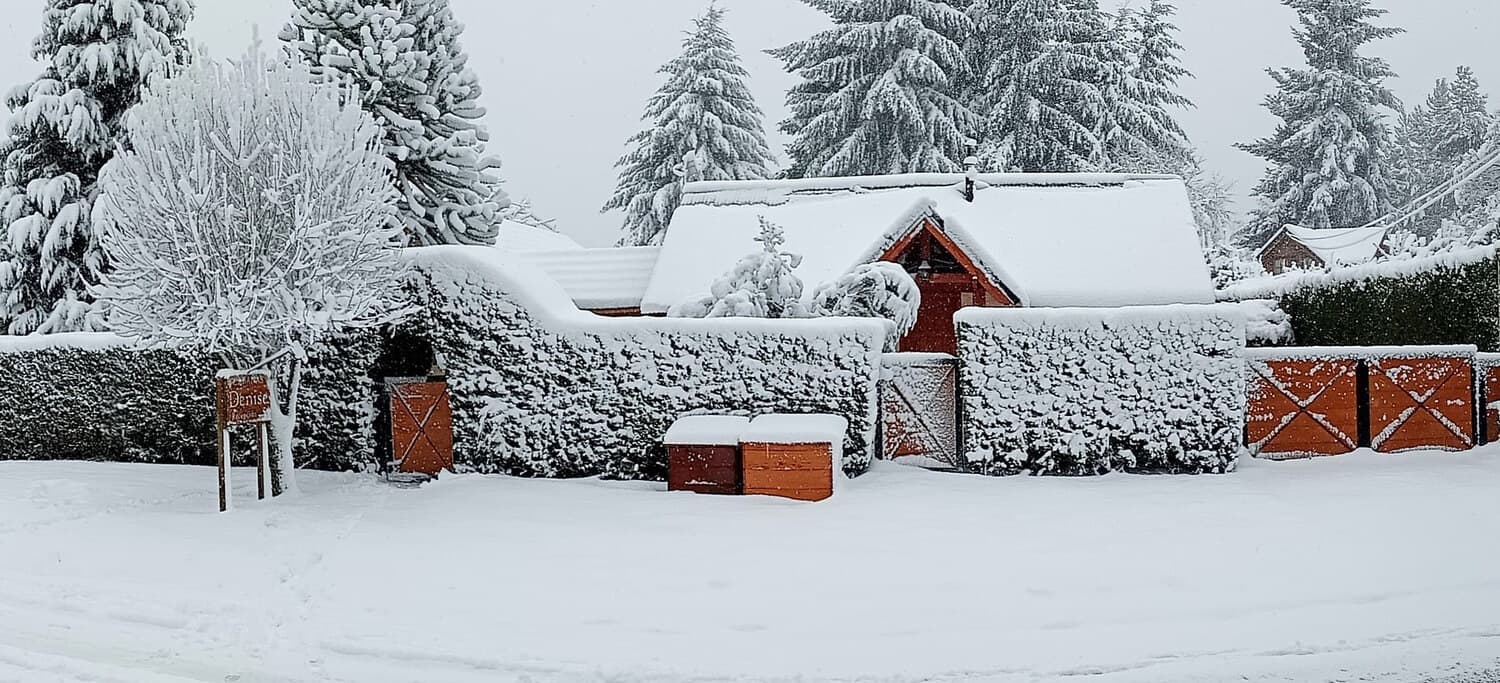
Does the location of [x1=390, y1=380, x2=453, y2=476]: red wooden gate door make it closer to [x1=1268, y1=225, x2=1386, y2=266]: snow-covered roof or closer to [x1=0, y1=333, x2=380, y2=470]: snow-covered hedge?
[x1=0, y1=333, x2=380, y2=470]: snow-covered hedge

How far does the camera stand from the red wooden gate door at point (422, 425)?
11047mm

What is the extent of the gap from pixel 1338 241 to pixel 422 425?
30.7 meters

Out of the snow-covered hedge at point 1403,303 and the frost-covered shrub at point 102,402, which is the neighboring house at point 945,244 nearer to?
the snow-covered hedge at point 1403,303

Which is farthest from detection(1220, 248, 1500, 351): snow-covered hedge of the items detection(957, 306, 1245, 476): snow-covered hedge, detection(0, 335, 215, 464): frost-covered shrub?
detection(0, 335, 215, 464): frost-covered shrub

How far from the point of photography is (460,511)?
A: 28.9 ft

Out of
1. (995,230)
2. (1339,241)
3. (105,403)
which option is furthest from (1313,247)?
(105,403)

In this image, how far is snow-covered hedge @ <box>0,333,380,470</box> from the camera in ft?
39.8

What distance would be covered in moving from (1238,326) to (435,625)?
796cm

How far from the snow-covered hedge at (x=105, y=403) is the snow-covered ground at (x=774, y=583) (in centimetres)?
242

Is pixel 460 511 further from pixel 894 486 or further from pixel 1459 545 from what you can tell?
pixel 1459 545

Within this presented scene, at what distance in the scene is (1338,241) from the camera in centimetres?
3262

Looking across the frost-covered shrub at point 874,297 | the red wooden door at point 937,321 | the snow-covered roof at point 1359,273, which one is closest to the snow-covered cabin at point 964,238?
the red wooden door at point 937,321

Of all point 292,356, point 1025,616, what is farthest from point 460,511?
point 1025,616

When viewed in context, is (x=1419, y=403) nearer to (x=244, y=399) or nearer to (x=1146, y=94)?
(x=244, y=399)
